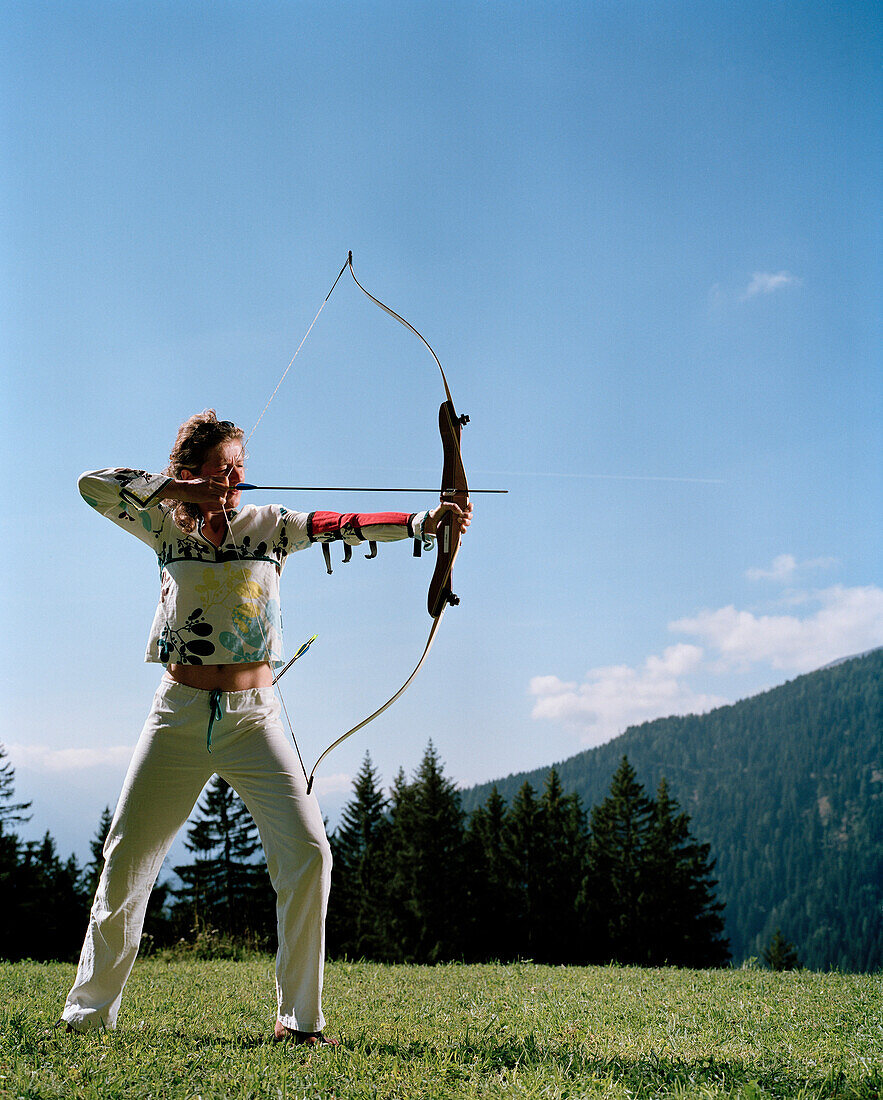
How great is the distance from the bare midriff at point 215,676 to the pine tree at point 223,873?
30.1 metres

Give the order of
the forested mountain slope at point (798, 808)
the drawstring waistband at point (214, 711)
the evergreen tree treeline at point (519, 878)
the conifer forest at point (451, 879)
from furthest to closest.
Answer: the forested mountain slope at point (798, 808) < the evergreen tree treeline at point (519, 878) < the conifer forest at point (451, 879) < the drawstring waistband at point (214, 711)

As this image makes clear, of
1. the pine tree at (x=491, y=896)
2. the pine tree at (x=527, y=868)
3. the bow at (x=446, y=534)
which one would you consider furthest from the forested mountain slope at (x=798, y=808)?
the bow at (x=446, y=534)

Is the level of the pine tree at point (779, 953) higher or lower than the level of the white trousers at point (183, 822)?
lower

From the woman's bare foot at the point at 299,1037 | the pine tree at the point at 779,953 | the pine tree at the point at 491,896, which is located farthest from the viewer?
the pine tree at the point at 779,953

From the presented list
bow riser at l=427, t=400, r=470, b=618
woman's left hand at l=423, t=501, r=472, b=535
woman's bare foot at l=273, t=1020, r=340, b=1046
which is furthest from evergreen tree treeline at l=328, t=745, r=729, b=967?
woman's left hand at l=423, t=501, r=472, b=535

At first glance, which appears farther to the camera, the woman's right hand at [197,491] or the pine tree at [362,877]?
the pine tree at [362,877]

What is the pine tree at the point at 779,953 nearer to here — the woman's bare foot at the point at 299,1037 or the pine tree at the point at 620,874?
the pine tree at the point at 620,874

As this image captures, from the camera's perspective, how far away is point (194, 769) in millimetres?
2955

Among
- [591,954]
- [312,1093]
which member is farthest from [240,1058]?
[591,954]

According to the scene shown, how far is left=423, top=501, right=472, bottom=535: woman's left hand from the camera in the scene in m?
3.19

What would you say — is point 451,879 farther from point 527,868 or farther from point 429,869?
point 527,868

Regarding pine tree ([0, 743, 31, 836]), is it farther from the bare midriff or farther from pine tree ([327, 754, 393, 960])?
the bare midriff

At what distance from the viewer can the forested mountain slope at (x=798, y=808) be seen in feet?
404

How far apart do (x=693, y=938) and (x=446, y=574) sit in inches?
1502
